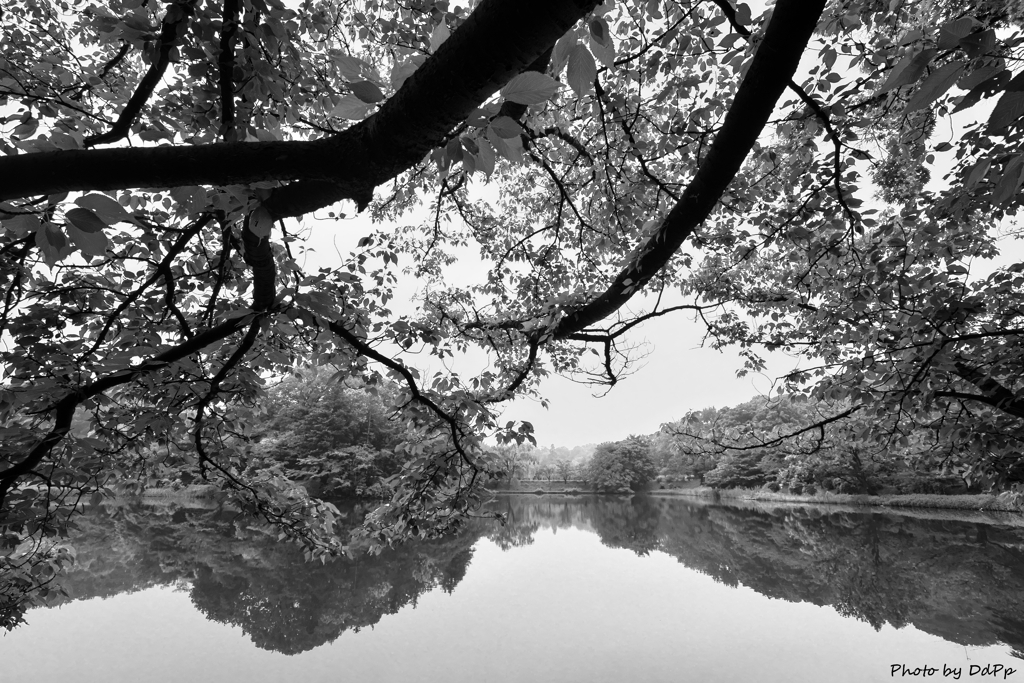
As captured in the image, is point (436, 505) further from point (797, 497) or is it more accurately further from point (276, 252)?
point (797, 497)

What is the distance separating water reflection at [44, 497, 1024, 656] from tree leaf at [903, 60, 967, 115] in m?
7.89

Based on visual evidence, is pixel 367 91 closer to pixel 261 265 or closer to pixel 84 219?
pixel 84 219

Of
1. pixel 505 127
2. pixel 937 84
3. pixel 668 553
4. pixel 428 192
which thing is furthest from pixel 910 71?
pixel 668 553

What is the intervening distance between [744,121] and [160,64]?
331 cm

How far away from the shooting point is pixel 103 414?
10.8 feet

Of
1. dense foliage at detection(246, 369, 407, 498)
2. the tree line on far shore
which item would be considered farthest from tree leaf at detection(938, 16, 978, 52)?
dense foliage at detection(246, 369, 407, 498)

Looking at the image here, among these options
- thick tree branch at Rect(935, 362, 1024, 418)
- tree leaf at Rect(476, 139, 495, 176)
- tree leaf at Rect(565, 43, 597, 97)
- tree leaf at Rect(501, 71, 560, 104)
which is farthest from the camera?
thick tree branch at Rect(935, 362, 1024, 418)

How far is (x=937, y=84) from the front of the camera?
30.2 inches

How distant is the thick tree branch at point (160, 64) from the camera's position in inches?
86.0

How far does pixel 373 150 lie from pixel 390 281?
4719 mm

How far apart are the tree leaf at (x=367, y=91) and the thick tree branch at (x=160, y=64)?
6.94 feet

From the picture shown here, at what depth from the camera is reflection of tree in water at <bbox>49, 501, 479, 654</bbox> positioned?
34.3ft

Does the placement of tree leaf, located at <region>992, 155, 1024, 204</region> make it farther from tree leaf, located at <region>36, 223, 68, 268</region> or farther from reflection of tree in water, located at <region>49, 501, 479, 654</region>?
reflection of tree in water, located at <region>49, 501, 479, 654</region>

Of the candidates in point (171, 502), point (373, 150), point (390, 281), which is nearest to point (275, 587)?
point (390, 281)
